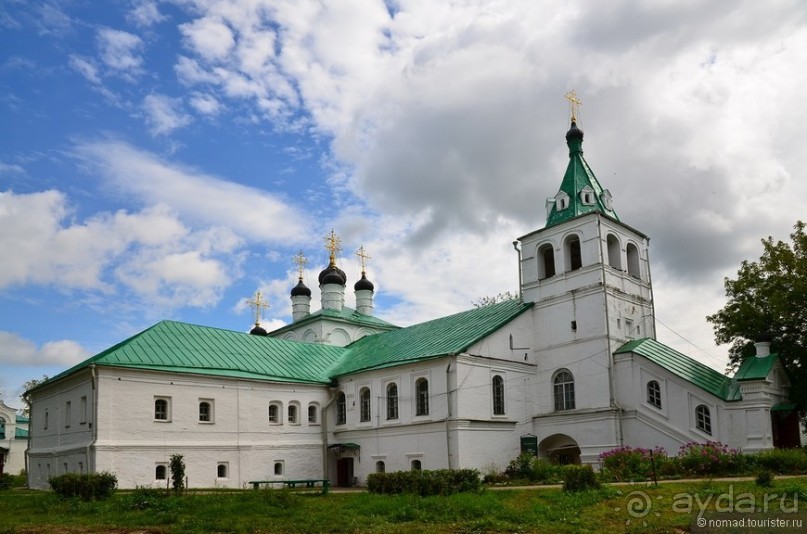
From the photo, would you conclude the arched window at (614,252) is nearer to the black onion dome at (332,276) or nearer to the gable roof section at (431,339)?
the gable roof section at (431,339)

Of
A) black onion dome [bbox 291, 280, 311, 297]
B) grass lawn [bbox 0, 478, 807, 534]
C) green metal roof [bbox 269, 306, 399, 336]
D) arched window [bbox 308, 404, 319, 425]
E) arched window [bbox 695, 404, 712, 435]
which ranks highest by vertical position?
black onion dome [bbox 291, 280, 311, 297]

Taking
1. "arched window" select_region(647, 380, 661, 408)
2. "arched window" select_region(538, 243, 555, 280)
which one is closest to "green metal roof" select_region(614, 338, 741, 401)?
"arched window" select_region(647, 380, 661, 408)

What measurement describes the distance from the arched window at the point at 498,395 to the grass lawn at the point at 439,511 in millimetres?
11092

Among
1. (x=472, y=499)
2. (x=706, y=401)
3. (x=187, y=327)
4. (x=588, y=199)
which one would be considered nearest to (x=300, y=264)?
(x=187, y=327)

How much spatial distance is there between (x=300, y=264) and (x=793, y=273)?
102ft

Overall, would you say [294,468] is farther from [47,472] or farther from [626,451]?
[626,451]

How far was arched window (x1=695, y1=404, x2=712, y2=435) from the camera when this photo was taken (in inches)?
1020

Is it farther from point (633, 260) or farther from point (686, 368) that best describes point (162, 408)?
point (633, 260)

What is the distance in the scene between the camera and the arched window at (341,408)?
34025 millimetres

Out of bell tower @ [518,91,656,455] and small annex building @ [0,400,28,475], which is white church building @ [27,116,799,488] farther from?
small annex building @ [0,400,28,475]

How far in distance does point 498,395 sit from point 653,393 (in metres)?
5.94

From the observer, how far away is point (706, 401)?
85.0 feet

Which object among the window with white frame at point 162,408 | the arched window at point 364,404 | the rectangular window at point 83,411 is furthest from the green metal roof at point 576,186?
the rectangular window at point 83,411

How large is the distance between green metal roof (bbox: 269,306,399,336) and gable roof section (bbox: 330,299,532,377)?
5.98 metres
